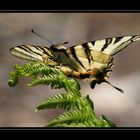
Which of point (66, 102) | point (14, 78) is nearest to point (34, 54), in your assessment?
point (14, 78)

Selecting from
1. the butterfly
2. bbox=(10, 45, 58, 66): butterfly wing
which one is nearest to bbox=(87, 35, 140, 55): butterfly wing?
the butterfly

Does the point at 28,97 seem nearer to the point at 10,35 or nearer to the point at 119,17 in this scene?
the point at 10,35

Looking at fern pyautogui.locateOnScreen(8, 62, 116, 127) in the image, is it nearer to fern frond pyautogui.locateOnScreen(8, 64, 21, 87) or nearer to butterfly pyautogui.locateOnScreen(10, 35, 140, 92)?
fern frond pyautogui.locateOnScreen(8, 64, 21, 87)

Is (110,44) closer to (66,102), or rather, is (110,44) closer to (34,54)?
(34,54)

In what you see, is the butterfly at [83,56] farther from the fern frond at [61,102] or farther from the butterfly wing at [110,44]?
the fern frond at [61,102]

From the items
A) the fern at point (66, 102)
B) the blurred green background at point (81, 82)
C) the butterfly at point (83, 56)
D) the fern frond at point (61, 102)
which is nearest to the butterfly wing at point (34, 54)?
the butterfly at point (83, 56)

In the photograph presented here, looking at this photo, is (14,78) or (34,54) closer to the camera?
(14,78)
